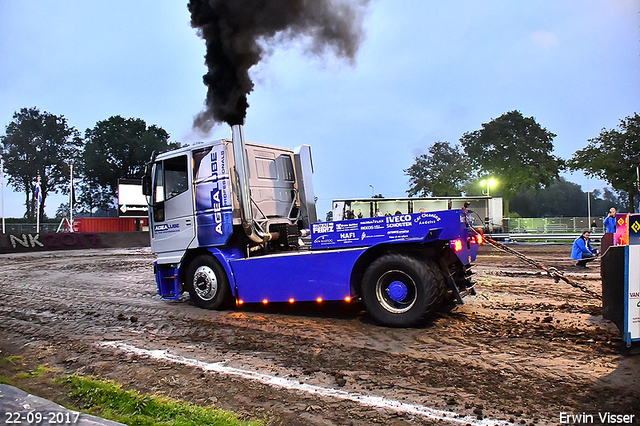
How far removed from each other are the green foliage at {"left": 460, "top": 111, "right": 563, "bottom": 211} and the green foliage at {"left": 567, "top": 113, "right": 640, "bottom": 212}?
26.3 feet

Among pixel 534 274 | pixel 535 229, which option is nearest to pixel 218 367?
pixel 534 274

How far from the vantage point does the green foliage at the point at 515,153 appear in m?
50.3

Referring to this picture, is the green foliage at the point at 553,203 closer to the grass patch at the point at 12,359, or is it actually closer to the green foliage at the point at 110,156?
the green foliage at the point at 110,156

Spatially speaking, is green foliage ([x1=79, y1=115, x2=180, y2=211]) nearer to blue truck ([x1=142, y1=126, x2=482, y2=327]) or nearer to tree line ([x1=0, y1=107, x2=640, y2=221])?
tree line ([x1=0, y1=107, x2=640, y2=221])

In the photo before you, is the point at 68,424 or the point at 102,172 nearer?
the point at 68,424

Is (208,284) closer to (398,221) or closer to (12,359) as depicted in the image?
(12,359)

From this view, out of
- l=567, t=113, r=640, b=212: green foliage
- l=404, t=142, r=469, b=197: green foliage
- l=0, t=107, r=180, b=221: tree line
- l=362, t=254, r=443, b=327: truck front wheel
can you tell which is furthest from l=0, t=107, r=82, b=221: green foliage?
l=362, t=254, r=443, b=327: truck front wheel

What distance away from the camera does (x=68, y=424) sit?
3.30 meters

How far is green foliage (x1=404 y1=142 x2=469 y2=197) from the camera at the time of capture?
58.8 m

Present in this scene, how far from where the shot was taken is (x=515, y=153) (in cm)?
5219

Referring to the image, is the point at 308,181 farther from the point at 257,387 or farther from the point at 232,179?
the point at 257,387

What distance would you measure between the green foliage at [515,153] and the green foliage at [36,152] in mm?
55720

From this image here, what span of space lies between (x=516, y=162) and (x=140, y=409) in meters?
53.5

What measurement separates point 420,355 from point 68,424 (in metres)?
3.47
